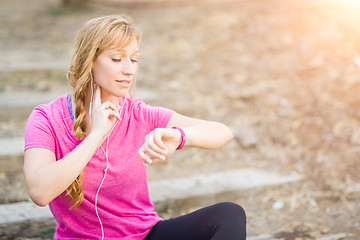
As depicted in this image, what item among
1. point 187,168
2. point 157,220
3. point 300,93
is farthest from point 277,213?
point 300,93

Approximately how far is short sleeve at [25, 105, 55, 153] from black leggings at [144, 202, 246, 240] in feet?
2.08

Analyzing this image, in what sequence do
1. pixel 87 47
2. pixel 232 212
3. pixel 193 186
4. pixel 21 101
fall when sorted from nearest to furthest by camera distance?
pixel 87 47 < pixel 232 212 < pixel 193 186 < pixel 21 101

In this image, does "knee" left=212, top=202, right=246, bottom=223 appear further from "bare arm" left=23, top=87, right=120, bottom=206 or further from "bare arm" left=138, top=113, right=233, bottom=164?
"bare arm" left=23, top=87, right=120, bottom=206

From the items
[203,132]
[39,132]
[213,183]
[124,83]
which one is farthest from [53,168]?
[213,183]

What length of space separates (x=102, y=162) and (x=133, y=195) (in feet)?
0.69

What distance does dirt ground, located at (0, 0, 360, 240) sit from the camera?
11.0 feet

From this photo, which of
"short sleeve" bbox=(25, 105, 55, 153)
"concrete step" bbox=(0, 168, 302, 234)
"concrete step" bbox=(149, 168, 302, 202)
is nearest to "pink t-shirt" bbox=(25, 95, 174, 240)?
"short sleeve" bbox=(25, 105, 55, 153)

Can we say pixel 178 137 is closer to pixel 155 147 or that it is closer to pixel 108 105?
pixel 155 147

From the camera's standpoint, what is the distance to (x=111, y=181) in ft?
6.93

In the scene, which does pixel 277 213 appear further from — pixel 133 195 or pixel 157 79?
pixel 157 79

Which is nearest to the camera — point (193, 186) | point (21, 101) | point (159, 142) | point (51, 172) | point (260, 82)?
point (51, 172)

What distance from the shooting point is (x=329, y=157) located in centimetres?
374

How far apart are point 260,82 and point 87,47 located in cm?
286

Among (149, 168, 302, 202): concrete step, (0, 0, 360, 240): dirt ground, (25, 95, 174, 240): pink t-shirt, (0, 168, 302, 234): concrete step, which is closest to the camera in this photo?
(25, 95, 174, 240): pink t-shirt
